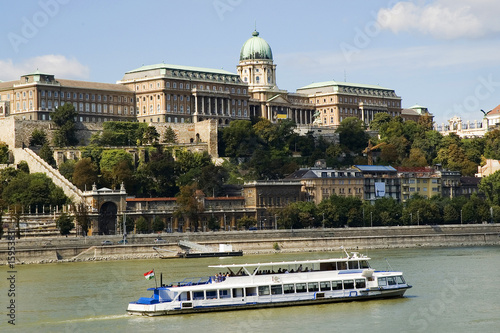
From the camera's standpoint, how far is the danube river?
168ft

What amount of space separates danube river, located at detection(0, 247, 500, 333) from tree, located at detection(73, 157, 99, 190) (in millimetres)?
30818

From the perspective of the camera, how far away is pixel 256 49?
166m

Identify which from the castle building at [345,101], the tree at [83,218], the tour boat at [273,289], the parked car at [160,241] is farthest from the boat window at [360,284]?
the castle building at [345,101]

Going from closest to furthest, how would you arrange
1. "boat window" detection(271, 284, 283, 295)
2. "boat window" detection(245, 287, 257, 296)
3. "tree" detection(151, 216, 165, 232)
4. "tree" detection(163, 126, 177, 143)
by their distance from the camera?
"boat window" detection(245, 287, 257, 296) < "boat window" detection(271, 284, 283, 295) < "tree" detection(151, 216, 165, 232) < "tree" detection(163, 126, 177, 143)

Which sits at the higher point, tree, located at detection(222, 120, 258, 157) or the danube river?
tree, located at detection(222, 120, 258, 157)

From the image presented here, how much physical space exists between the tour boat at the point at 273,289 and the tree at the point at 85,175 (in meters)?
53.0

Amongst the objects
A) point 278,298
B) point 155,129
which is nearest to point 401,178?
point 155,129

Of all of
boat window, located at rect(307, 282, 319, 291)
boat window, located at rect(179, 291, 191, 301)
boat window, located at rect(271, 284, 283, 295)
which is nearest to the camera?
boat window, located at rect(179, 291, 191, 301)

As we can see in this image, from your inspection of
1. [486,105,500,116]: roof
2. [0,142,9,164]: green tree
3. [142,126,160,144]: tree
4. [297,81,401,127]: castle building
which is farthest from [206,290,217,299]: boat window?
[486,105,500,116]: roof

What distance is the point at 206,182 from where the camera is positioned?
115250 millimetres

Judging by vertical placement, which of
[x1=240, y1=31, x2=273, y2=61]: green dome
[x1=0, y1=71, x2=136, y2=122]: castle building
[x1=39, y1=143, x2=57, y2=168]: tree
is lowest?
[x1=39, y1=143, x2=57, y2=168]: tree

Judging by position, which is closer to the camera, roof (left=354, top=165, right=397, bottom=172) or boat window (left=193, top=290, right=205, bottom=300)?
boat window (left=193, top=290, right=205, bottom=300)

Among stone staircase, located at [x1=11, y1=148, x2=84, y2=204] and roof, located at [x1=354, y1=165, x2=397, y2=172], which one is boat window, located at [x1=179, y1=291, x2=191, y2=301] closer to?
stone staircase, located at [x1=11, y1=148, x2=84, y2=204]

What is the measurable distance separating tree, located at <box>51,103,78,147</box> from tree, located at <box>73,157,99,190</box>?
10653 mm
